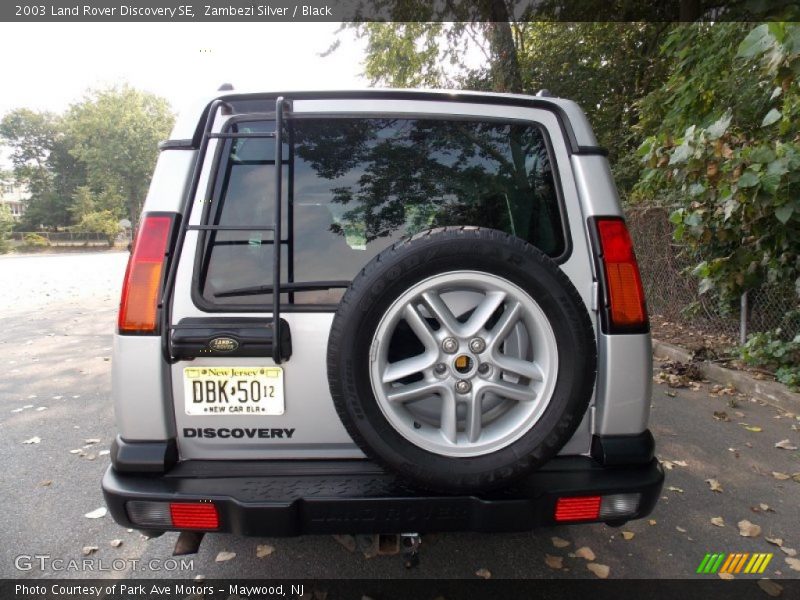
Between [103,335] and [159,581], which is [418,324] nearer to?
[159,581]

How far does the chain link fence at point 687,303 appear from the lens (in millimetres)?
5344

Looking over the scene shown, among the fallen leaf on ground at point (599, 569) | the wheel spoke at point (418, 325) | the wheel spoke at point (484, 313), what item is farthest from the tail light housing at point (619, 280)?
the fallen leaf on ground at point (599, 569)

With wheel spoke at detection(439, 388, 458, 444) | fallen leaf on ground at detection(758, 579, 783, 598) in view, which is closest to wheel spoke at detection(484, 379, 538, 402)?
wheel spoke at detection(439, 388, 458, 444)

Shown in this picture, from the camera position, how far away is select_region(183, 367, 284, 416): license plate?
1768mm

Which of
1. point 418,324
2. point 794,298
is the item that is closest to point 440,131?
point 418,324

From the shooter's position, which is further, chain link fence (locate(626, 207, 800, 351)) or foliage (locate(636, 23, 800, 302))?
chain link fence (locate(626, 207, 800, 351))

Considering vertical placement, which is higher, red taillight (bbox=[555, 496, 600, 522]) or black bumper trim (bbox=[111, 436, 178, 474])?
black bumper trim (bbox=[111, 436, 178, 474])

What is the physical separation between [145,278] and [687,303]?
7.47 m

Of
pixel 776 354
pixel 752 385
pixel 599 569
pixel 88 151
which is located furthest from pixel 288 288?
pixel 88 151

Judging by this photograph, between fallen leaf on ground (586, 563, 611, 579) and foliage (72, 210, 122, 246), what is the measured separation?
6307 cm

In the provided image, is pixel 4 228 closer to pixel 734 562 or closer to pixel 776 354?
pixel 776 354

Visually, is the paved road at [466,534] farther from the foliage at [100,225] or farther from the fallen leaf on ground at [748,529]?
the foliage at [100,225]

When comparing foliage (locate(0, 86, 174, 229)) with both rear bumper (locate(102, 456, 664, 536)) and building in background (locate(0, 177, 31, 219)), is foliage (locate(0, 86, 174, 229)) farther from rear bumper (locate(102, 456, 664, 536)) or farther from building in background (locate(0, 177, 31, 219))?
rear bumper (locate(102, 456, 664, 536))

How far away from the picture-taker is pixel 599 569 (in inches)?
90.4
